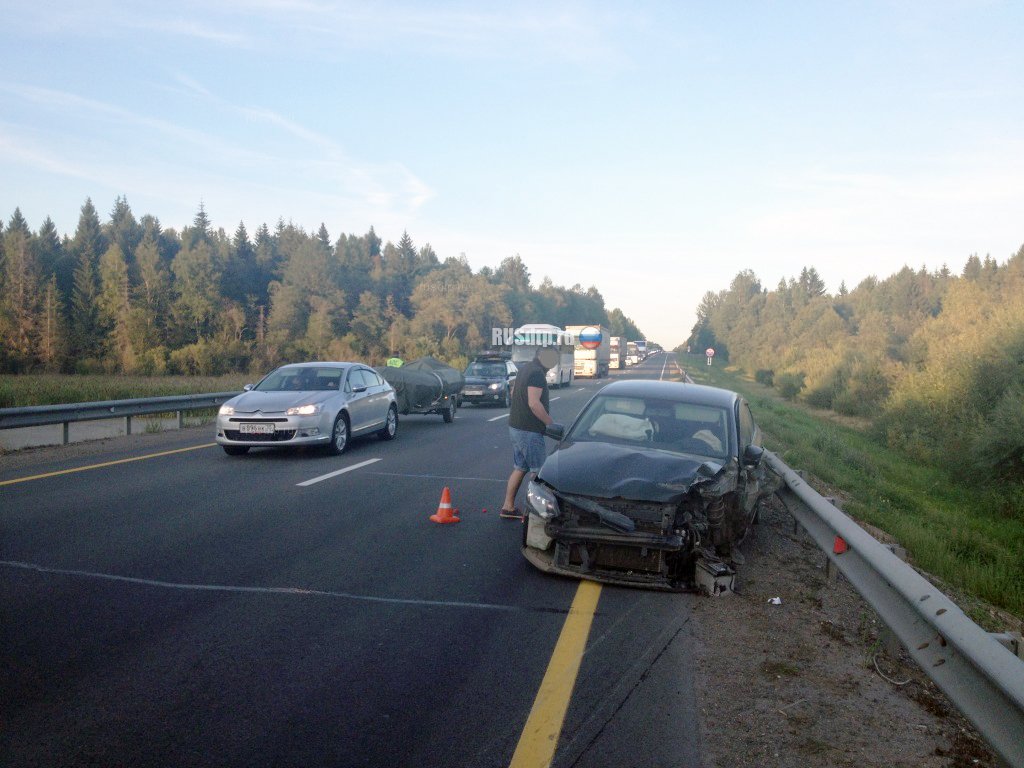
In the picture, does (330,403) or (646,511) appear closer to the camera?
(646,511)

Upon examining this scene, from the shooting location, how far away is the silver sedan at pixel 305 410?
40.7ft

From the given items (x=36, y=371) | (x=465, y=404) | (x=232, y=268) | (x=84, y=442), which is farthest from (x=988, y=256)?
(x=84, y=442)

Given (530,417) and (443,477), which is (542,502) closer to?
(530,417)

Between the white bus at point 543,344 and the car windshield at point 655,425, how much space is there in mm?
31526

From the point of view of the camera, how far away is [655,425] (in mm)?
7574

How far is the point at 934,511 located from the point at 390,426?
10080 millimetres

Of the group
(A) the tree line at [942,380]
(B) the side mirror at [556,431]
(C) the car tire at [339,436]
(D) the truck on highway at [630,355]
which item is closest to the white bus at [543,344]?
(A) the tree line at [942,380]

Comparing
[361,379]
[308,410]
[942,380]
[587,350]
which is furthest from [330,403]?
[587,350]

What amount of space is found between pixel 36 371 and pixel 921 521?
61.1m

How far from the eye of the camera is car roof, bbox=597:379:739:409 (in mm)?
7816

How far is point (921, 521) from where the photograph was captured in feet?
37.4

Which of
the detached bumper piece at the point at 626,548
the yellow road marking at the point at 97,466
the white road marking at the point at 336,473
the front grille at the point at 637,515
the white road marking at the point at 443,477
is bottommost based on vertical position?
the white road marking at the point at 443,477

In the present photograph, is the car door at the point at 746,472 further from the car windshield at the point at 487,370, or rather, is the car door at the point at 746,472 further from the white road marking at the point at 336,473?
the car windshield at the point at 487,370

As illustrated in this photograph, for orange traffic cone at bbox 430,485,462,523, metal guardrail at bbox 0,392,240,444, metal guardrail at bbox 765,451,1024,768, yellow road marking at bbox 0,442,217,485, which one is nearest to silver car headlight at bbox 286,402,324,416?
yellow road marking at bbox 0,442,217,485
